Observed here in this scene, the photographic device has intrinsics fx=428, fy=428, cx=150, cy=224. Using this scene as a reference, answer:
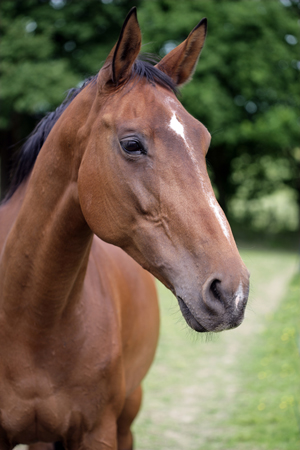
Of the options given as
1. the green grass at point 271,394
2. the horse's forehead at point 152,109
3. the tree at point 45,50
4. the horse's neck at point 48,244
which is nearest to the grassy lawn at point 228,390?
the green grass at point 271,394

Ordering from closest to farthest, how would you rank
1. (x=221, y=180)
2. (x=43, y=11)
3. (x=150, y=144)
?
(x=150, y=144) → (x=43, y=11) → (x=221, y=180)

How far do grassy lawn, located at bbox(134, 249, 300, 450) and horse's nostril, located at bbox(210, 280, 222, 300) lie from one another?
4.23ft

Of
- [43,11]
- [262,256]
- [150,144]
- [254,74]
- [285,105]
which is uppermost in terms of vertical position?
[150,144]

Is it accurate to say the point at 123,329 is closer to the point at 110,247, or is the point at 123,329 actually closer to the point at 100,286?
the point at 100,286

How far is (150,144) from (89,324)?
96 centimetres

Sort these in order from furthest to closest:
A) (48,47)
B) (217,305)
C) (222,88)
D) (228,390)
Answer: (222,88) < (48,47) < (228,390) < (217,305)

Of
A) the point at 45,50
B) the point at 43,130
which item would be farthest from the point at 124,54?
the point at 45,50

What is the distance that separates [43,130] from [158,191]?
91 centimetres

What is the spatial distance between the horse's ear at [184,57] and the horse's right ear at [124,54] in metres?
0.25

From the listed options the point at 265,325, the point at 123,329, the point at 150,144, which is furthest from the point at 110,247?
the point at 265,325

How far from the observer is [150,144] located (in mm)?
1550

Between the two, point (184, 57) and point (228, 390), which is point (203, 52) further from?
point (184, 57)

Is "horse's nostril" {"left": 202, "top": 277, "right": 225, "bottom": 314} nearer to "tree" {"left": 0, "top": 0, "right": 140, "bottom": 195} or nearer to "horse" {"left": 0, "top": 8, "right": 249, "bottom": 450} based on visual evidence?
→ "horse" {"left": 0, "top": 8, "right": 249, "bottom": 450}

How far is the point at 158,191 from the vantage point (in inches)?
59.7
